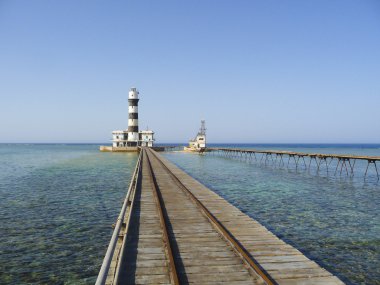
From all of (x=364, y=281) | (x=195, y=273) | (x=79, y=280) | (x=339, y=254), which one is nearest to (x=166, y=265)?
(x=195, y=273)

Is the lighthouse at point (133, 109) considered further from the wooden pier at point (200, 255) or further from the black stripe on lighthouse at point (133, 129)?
the wooden pier at point (200, 255)

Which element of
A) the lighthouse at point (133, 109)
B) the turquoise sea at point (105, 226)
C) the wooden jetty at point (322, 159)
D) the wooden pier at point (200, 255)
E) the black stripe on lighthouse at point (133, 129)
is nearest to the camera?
the wooden pier at point (200, 255)

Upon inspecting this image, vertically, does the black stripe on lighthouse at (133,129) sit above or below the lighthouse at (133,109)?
below

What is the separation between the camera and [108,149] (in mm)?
102312

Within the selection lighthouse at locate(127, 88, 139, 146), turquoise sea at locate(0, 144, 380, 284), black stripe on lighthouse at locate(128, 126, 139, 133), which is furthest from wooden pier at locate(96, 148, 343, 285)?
black stripe on lighthouse at locate(128, 126, 139, 133)

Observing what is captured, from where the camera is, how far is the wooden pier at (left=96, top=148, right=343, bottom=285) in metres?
6.74

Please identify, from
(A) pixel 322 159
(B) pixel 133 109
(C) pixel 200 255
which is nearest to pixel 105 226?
(C) pixel 200 255

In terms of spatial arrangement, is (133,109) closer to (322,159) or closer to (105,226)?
(322,159)

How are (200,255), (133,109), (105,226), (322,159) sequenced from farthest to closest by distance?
(133,109)
(322,159)
(105,226)
(200,255)

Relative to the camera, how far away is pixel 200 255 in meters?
8.12

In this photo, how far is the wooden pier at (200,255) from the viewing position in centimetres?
674

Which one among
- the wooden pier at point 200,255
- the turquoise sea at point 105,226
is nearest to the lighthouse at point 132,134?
the turquoise sea at point 105,226

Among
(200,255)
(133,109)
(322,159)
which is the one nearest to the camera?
(200,255)

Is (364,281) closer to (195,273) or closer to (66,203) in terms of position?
(195,273)
